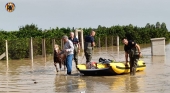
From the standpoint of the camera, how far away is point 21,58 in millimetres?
27312

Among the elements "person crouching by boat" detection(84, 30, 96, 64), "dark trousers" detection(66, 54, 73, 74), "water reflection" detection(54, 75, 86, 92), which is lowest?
"water reflection" detection(54, 75, 86, 92)

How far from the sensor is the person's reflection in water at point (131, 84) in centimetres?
1150

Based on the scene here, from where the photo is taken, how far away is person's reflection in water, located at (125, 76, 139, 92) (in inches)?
453

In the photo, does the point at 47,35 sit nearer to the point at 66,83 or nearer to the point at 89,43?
the point at 89,43

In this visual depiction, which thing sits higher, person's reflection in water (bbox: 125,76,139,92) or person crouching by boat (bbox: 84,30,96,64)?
person crouching by boat (bbox: 84,30,96,64)

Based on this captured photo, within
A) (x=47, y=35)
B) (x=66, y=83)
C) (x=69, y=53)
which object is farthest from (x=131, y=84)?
(x=47, y=35)

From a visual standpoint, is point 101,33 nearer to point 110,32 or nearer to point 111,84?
point 110,32

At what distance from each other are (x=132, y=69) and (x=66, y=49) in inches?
110

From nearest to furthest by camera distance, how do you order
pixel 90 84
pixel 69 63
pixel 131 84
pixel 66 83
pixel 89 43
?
1. pixel 131 84
2. pixel 90 84
3. pixel 66 83
4. pixel 69 63
5. pixel 89 43

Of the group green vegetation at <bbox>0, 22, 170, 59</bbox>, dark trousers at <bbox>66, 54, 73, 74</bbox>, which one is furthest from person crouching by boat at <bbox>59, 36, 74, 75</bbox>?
green vegetation at <bbox>0, 22, 170, 59</bbox>

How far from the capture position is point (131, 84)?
12.7 meters

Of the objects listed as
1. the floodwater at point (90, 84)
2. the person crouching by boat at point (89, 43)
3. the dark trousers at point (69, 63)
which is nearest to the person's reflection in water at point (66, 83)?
the floodwater at point (90, 84)

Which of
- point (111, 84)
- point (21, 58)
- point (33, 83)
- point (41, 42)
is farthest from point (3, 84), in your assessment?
point (41, 42)

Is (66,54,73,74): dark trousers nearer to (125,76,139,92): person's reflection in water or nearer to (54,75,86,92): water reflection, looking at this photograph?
(54,75,86,92): water reflection
